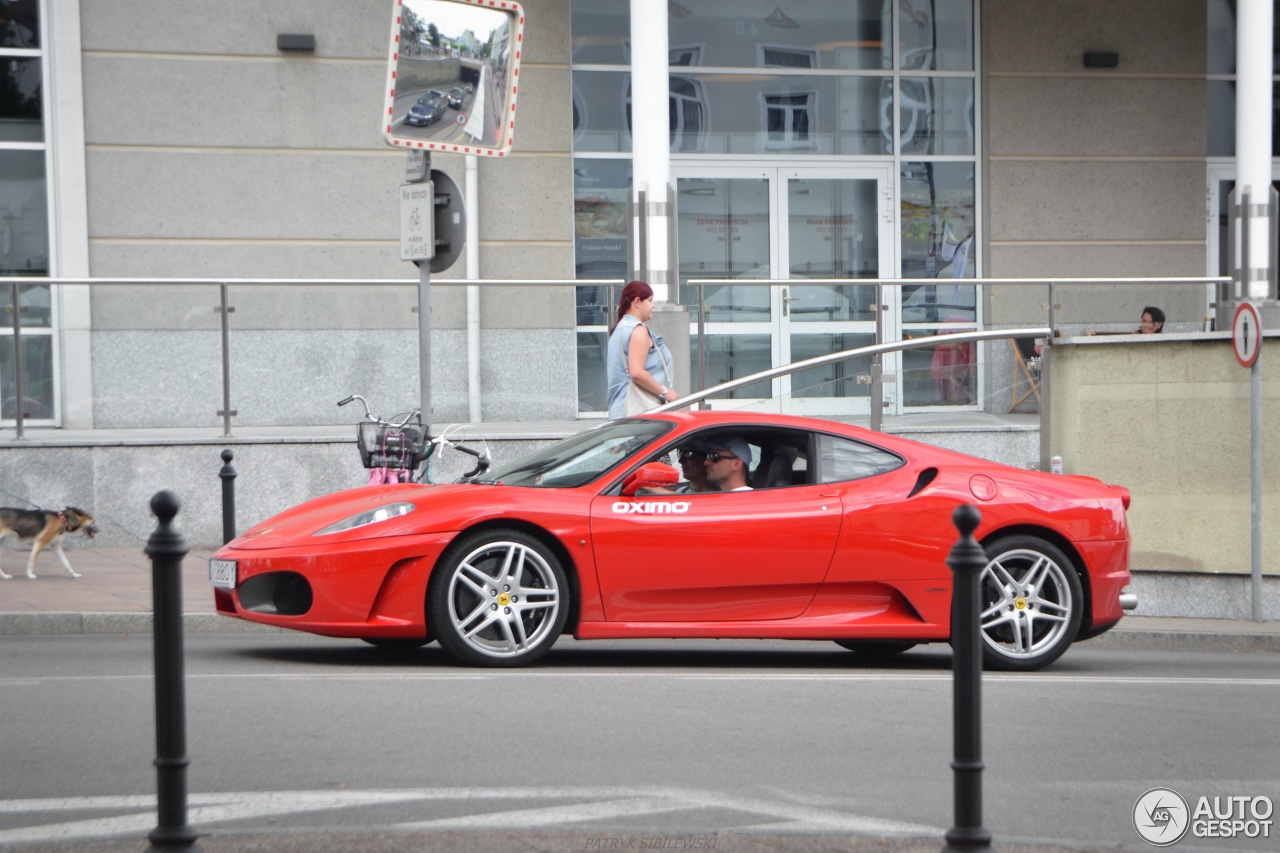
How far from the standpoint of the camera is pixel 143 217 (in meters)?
15.6

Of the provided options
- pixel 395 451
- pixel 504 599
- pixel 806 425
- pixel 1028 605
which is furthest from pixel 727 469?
pixel 395 451

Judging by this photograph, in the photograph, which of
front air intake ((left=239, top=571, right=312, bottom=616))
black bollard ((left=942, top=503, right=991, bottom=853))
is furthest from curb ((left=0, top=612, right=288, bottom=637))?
black bollard ((left=942, top=503, right=991, bottom=853))

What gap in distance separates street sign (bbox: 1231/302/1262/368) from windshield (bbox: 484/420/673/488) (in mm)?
4924

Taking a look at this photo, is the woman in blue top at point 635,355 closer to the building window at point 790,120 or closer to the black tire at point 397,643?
the black tire at point 397,643

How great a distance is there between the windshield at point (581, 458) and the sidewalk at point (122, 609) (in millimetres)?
2259

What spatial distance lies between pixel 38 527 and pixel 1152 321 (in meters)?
9.65

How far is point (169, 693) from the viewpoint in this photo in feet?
13.0

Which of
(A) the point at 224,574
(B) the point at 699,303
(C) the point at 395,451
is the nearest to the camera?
(A) the point at 224,574

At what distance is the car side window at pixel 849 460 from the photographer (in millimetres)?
8047

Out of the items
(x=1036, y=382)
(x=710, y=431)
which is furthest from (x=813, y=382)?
(x=710, y=431)

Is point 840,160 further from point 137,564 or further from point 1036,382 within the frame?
point 137,564

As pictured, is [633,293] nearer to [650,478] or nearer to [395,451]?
[395,451]

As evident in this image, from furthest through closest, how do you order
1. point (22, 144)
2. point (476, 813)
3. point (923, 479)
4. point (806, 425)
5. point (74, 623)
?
point (22, 144) < point (74, 623) < point (806, 425) < point (923, 479) < point (476, 813)

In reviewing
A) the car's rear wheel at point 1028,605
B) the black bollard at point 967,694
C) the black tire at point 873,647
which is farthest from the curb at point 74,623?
the black bollard at point 967,694
